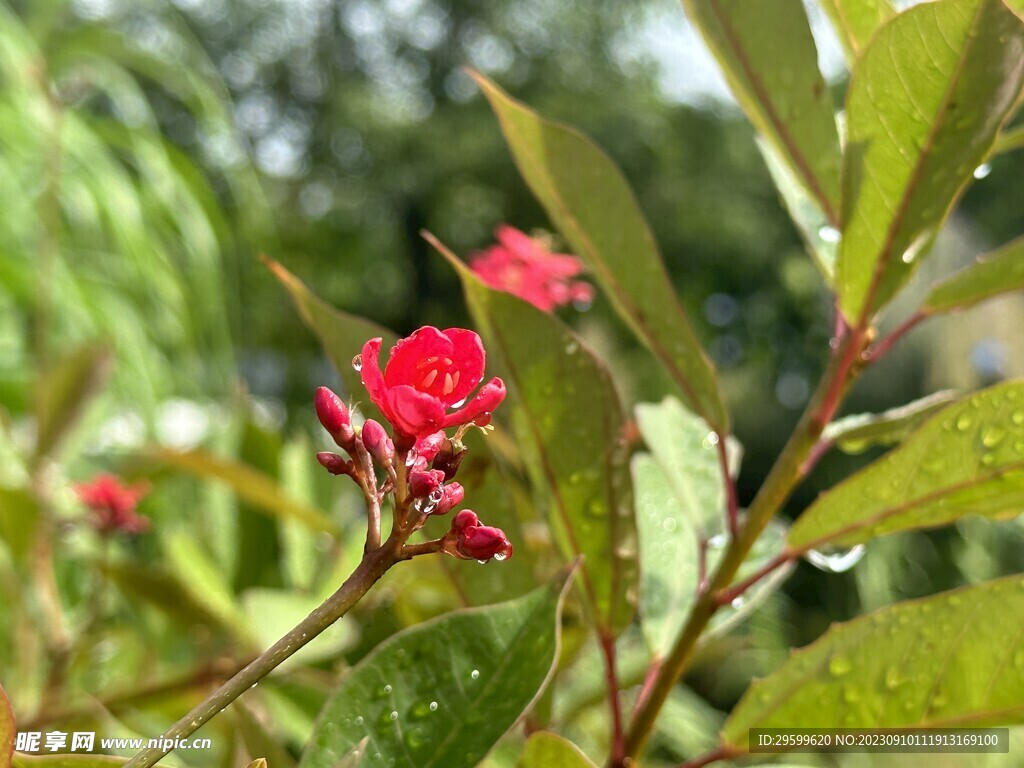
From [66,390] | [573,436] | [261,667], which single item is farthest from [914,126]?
[66,390]

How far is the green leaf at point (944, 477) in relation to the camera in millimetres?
354

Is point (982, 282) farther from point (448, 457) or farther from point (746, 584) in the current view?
point (448, 457)

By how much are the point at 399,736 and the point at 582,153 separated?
9.4 inches

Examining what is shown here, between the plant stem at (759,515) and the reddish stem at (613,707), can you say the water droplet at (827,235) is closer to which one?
the plant stem at (759,515)

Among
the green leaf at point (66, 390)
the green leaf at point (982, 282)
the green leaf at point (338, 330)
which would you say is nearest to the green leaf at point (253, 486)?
the green leaf at point (66, 390)

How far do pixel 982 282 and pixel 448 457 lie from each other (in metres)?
0.27

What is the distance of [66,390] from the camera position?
31.5 inches

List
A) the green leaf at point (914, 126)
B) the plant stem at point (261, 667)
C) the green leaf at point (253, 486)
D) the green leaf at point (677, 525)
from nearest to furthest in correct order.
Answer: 1. the plant stem at point (261, 667)
2. the green leaf at point (914, 126)
3. the green leaf at point (677, 525)
4. the green leaf at point (253, 486)

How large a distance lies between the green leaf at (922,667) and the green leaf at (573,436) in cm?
8

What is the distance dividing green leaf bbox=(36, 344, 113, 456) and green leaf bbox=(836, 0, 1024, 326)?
2.01ft

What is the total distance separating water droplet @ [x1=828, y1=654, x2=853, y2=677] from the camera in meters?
0.36

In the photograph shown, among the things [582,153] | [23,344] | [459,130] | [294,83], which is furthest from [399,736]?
[294,83]

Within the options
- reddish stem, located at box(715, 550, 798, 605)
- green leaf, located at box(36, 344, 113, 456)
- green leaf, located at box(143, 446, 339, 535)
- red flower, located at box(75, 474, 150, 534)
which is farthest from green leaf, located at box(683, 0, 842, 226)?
green leaf, located at box(36, 344, 113, 456)

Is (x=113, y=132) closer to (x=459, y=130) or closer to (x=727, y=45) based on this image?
(x=727, y=45)
